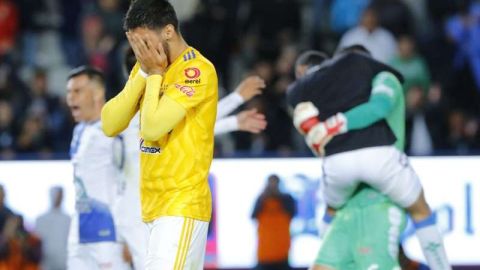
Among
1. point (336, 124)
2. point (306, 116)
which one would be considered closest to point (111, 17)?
point (306, 116)

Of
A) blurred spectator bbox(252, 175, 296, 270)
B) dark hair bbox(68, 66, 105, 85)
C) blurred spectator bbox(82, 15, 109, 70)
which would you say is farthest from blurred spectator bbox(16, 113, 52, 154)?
dark hair bbox(68, 66, 105, 85)

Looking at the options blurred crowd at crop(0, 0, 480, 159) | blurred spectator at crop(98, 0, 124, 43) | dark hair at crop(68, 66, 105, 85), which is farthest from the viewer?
blurred spectator at crop(98, 0, 124, 43)

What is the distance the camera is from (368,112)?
30.8 ft

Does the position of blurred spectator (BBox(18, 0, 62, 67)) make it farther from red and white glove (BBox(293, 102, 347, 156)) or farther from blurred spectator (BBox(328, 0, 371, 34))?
red and white glove (BBox(293, 102, 347, 156))

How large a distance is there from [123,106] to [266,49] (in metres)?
10.0

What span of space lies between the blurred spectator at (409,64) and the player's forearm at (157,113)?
9444 mm

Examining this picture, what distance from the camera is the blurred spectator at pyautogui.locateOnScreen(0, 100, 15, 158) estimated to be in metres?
15.8

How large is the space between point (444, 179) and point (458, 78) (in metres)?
3.60

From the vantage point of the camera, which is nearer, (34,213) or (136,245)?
(136,245)

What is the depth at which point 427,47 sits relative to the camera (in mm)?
17812

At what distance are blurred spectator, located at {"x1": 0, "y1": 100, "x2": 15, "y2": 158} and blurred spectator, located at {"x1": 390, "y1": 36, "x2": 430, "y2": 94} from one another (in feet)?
15.0

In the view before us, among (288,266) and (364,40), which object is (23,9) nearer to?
→ (364,40)

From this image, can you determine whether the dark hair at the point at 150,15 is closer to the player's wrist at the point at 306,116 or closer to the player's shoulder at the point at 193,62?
the player's shoulder at the point at 193,62

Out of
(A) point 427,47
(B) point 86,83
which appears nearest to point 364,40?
(A) point 427,47
